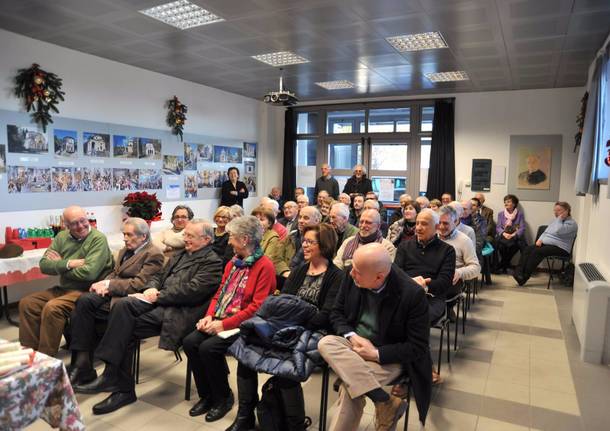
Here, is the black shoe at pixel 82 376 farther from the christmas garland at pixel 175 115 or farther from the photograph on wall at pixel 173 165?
the christmas garland at pixel 175 115

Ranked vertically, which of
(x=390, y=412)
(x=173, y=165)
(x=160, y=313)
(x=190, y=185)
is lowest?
(x=390, y=412)

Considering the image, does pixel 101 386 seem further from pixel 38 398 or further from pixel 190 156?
pixel 190 156

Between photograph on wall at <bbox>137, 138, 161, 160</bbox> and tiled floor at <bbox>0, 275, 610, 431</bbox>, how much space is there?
121 inches

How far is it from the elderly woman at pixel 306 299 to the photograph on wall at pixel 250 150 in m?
6.26

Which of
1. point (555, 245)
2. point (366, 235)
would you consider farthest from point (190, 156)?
point (555, 245)

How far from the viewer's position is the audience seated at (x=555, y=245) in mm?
6273

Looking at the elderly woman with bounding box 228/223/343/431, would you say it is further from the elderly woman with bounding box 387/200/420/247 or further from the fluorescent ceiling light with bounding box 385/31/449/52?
the fluorescent ceiling light with bounding box 385/31/449/52

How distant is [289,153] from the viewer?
9.42 meters

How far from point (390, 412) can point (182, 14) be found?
13.2 ft

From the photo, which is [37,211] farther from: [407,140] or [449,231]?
[407,140]

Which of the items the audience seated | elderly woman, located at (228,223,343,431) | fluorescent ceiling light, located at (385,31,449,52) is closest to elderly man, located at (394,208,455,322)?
elderly woman, located at (228,223,343,431)

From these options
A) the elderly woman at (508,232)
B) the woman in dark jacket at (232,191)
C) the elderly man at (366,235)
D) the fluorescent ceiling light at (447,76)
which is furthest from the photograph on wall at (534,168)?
the elderly man at (366,235)

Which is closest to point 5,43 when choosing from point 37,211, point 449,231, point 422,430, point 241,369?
point 37,211

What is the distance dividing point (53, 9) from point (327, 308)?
12.9ft
